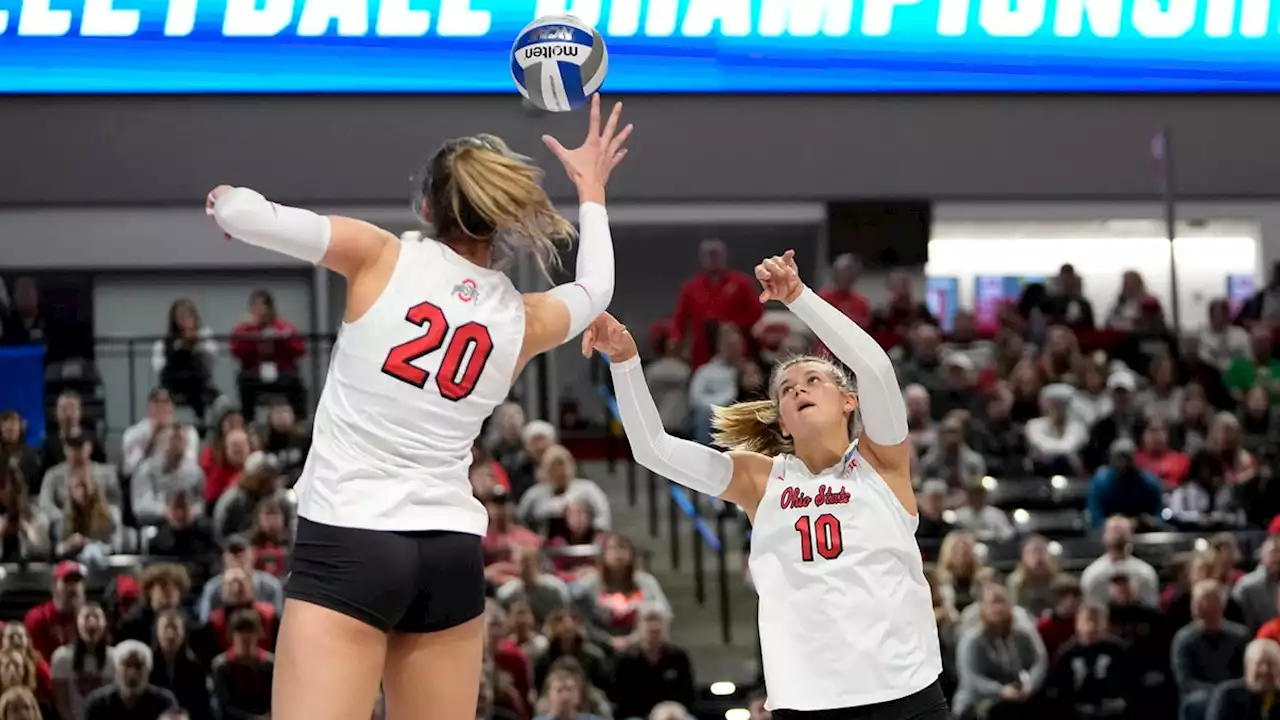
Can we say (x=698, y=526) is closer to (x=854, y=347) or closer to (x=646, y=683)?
(x=646, y=683)

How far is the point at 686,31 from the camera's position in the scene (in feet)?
46.5

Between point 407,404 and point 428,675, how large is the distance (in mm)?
552

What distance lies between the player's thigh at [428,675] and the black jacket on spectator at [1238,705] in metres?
6.88

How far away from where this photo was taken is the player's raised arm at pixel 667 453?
14.5ft

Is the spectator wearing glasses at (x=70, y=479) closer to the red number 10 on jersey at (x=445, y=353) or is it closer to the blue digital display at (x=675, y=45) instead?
the blue digital display at (x=675, y=45)

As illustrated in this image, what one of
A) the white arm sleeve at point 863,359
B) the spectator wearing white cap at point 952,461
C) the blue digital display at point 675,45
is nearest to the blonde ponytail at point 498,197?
the white arm sleeve at point 863,359

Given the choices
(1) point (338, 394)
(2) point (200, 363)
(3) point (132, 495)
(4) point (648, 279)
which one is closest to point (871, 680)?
(1) point (338, 394)

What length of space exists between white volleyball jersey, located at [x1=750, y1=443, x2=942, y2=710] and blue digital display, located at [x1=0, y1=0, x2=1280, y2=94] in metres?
9.73

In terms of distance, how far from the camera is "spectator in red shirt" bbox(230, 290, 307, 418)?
12.6 meters

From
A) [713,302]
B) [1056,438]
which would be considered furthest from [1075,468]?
[713,302]

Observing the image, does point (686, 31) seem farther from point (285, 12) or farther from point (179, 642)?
point (179, 642)

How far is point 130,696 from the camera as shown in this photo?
8.66 m

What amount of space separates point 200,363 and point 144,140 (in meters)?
2.65

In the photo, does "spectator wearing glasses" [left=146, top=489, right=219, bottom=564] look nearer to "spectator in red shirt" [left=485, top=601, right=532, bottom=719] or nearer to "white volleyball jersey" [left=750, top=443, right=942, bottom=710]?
"spectator in red shirt" [left=485, top=601, right=532, bottom=719]
